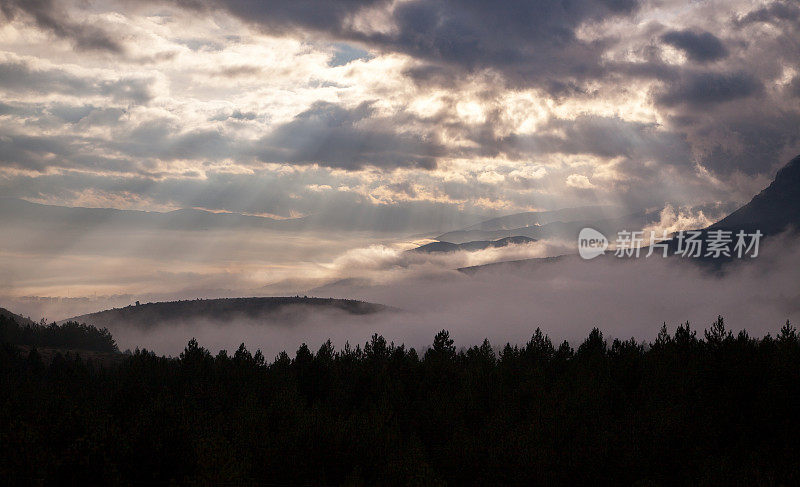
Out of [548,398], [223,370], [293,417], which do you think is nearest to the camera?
[293,417]

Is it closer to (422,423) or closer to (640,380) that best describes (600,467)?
(422,423)

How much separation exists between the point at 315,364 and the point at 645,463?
60.8 meters

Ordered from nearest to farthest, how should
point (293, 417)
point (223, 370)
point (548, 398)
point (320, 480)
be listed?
point (320, 480) < point (293, 417) < point (548, 398) < point (223, 370)

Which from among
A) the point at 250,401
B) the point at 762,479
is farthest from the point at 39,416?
the point at 762,479

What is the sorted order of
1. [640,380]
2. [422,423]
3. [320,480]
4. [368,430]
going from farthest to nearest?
[640,380] < [422,423] < [368,430] < [320,480]

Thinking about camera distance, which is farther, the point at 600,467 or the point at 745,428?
the point at 745,428

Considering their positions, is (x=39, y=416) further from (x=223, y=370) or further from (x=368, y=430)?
(x=223, y=370)

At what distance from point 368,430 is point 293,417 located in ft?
37.7

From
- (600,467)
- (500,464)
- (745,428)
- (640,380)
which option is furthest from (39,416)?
(640,380)

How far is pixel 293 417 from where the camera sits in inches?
2046

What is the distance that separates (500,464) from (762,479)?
48.0 feet

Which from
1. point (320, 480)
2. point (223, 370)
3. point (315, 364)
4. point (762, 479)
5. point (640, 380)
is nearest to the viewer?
point (762, 479)

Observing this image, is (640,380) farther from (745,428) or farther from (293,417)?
(293,417)

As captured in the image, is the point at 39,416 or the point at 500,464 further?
the point at 39,416
